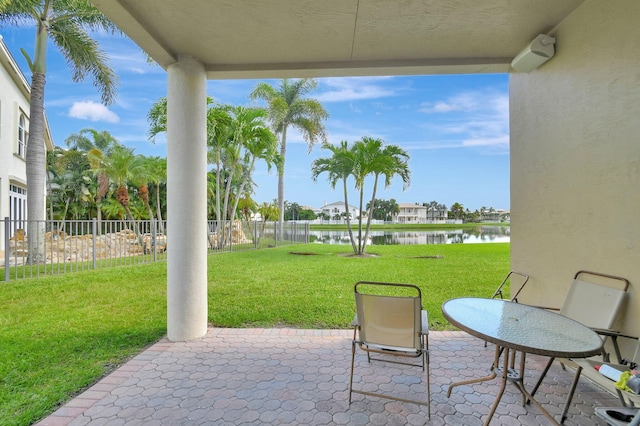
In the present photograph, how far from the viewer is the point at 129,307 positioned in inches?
210

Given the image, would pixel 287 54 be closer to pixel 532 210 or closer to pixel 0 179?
Answer: pixel 532 210

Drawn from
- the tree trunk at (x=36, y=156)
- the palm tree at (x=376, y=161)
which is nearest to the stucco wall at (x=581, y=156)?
the palm tree at (x=376, y=161)

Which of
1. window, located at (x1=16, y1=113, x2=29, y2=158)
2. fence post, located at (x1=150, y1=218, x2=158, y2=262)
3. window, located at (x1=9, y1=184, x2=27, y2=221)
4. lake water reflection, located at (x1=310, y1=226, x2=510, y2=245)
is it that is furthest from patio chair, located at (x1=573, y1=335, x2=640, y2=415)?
window, located at (x1=16, y1=113, x2=29, y2=158)

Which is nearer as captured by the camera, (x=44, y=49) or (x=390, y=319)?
(x=390, y=319)

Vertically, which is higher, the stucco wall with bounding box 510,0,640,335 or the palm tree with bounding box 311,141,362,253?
the palm tree with bounding box 311,141,362,253

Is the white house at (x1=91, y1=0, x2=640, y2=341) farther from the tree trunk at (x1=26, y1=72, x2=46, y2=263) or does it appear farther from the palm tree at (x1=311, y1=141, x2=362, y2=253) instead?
the tree trunk at (x1=26, y1=72, x2=46, y2=263)

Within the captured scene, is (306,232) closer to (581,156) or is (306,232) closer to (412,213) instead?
(581,156)

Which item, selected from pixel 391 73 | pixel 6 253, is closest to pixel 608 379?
pixel 391 73

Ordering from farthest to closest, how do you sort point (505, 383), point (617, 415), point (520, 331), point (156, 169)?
point (156, 169) < point (505, 383) < point (520, 331) < point (617, 415)

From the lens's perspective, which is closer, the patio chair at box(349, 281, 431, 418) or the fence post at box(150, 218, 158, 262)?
the patio chair at box(349, 281, 431, 418)

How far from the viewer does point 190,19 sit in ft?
9.96

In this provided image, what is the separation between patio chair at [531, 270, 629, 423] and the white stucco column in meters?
3.48

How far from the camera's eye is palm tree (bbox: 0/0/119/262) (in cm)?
985

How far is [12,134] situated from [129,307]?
1250cm
